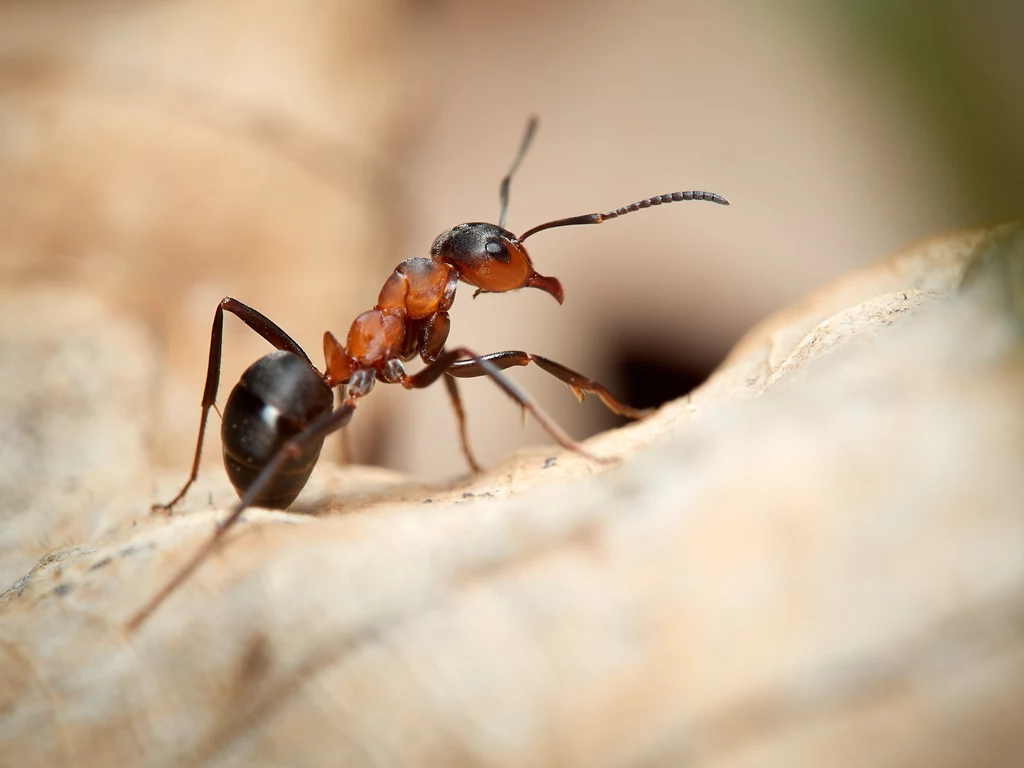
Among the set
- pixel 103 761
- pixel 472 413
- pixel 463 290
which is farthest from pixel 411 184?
pixel 103 761

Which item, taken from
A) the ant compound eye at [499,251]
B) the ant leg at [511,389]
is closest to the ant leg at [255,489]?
the ant leg at [511,389]

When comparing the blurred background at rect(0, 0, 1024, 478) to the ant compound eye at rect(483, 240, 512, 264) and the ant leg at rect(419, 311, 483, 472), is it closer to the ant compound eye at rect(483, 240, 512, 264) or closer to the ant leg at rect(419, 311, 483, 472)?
the ant leg at rect(419, 311, 483, 472)

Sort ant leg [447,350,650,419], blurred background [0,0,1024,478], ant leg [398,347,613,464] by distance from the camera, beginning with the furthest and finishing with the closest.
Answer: blurred background [0,0,1024,478]
ant leg [447,350,650,419]
ant leg [398,347,613,464]

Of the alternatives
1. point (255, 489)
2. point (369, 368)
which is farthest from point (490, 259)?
point (255, 489)

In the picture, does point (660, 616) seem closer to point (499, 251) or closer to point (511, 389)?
point (511, 389)

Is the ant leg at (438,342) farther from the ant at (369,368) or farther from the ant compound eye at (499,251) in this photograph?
the ant compound eye at (499,251)

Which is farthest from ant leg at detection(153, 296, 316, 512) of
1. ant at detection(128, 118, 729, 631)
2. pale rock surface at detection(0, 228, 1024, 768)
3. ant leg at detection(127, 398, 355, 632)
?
pale rock surface at detection(0, 228, 1024, 768)

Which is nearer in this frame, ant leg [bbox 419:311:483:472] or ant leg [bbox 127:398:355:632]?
ant leg [bbox 127:398:355:632]
